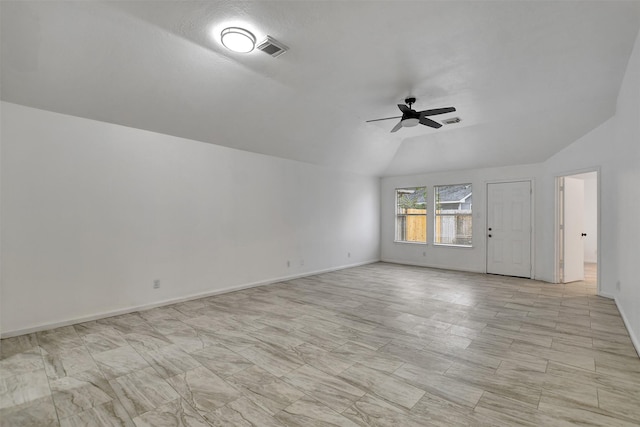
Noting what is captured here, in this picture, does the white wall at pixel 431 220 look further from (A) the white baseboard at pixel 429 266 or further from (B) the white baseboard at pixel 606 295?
(B) the white baseboard at pixel 606 295

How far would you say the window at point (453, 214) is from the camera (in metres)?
7.46

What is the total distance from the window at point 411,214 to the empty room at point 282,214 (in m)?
2.05

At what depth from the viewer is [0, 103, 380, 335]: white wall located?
11.3 feet

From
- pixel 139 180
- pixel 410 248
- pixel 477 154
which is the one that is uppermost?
pixel 477 154

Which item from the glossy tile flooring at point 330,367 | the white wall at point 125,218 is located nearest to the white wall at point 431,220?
the glossy tile flooring at point 330,367

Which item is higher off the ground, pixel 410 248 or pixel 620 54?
pixel 620 54

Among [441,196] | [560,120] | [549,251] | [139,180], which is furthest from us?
[441,196]

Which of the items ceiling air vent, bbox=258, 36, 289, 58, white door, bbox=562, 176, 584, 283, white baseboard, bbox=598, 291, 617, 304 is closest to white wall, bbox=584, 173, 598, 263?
white door, bbox=562, 176, 584, 283

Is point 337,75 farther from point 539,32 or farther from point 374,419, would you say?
point 374,419

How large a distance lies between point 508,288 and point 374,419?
483cm

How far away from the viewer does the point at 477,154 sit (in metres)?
6.66

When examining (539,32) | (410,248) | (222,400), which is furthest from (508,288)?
(222,400)

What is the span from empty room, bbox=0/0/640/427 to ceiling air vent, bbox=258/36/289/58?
3.2 inches

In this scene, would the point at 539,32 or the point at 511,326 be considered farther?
the point at 511,326
